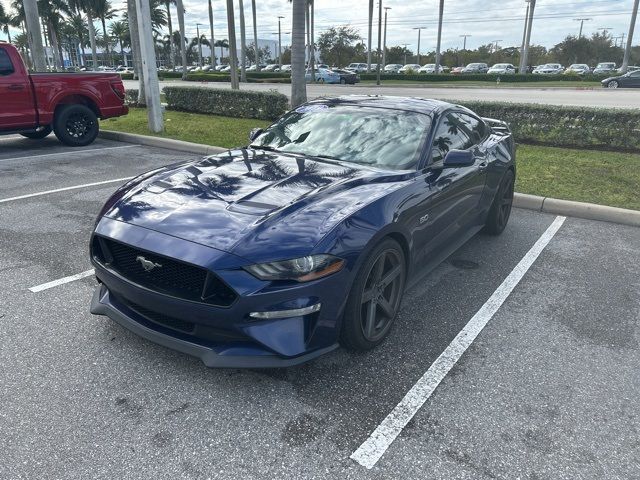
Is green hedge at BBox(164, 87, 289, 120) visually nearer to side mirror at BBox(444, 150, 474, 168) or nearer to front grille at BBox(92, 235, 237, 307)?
side mirror at BBox(444, 150, 474, 168)

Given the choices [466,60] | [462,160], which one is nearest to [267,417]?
[462,160]

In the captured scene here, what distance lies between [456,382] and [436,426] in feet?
1.45

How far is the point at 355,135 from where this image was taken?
4066 mm

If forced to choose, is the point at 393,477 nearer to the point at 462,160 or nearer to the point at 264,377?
the point at 264,377

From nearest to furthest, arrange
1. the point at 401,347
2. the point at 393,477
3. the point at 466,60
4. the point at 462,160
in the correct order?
the point at 393,477
the point at 401,347
the point at 462,160
the point at 466,60

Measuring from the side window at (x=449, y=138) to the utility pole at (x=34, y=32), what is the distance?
1394cm

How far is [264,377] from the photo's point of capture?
2.92 metres

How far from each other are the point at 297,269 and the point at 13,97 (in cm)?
878

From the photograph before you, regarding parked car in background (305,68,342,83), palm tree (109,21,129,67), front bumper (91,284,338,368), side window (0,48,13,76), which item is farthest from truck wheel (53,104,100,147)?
palm tree (109,21,129,67)

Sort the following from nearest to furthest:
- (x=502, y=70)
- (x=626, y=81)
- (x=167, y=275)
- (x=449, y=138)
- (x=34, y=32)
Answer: (x=167, y=275) < (x=449, y=138) < (x=34, y=32) < (x=626, y=81) < (x=502, y=70)

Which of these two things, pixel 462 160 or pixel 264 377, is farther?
pixel 462 160

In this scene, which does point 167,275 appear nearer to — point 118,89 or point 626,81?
point 118,89

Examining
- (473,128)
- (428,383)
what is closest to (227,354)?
(428,383)

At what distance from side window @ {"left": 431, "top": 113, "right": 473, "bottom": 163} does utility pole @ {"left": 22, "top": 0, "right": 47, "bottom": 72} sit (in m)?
13.9
